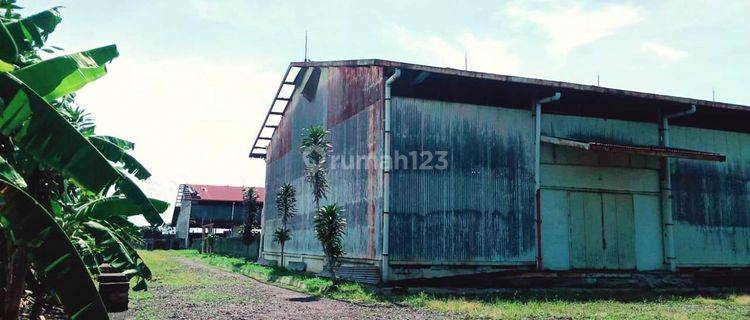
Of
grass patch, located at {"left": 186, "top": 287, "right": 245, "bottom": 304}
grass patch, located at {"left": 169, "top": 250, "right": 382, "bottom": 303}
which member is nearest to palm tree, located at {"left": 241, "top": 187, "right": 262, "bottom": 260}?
grass patch, located at {"left": 169, "top": 250, "right": 382, "bottom": 303}

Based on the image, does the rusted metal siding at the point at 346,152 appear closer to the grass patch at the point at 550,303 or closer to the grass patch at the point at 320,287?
the grass patch at the point at 320,287

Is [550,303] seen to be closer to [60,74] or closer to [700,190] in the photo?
[700,190]

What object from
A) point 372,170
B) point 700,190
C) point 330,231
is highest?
point 372,170

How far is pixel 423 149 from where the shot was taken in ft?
57.8

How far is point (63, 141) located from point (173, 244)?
5460 cm

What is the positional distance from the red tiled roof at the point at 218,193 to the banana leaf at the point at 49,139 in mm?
47208

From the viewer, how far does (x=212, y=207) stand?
53.8 metres

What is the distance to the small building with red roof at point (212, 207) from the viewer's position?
53.0 m

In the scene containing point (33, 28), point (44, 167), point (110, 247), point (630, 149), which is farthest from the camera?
point (630, 149)

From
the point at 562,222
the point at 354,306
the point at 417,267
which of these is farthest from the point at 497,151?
the point at 354,306

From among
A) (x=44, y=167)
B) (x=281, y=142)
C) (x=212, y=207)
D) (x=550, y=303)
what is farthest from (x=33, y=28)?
(x=212, y=207)

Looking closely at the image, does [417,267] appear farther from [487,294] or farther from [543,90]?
[543,90]

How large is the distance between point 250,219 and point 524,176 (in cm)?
2271

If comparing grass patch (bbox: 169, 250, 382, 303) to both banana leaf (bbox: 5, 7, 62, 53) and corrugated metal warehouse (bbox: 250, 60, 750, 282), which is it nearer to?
corrugated metal warehouse (bbox: 250, 60, 750, 282)
